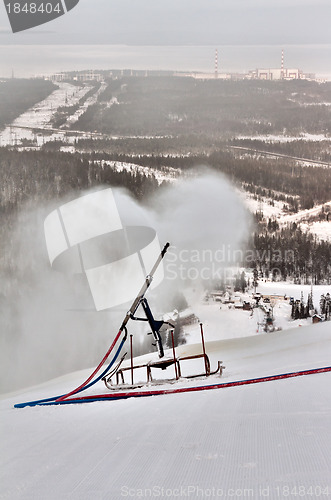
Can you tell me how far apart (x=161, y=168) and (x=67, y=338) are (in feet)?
145

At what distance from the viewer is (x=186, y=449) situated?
1.96 metres

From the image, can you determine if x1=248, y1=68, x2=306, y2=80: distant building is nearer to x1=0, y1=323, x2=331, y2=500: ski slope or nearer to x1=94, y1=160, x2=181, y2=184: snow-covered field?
x1=94, y1=160, x2=181, y2=184: snow-covered field

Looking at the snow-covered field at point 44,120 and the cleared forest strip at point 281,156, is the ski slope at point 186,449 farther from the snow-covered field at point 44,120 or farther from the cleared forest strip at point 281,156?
the cleared forest strip at point 281,156

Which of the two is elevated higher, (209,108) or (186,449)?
(209,108)

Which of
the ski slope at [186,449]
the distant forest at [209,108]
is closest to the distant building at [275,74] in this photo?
the distant forest at [209,108]

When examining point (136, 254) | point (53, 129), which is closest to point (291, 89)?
point (53, 129)

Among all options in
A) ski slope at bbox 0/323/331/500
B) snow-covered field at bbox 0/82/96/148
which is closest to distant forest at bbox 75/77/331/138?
snow-covered field at bbox 0/82/96/148

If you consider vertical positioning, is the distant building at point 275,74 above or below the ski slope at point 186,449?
above

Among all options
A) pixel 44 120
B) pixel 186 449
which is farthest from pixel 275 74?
pixel 186 449

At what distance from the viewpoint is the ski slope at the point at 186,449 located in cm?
162

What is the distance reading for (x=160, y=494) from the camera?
1.61 meters

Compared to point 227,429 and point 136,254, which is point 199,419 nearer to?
point 227,429

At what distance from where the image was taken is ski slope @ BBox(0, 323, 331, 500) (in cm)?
162

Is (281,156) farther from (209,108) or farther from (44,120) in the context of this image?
(44,120)
